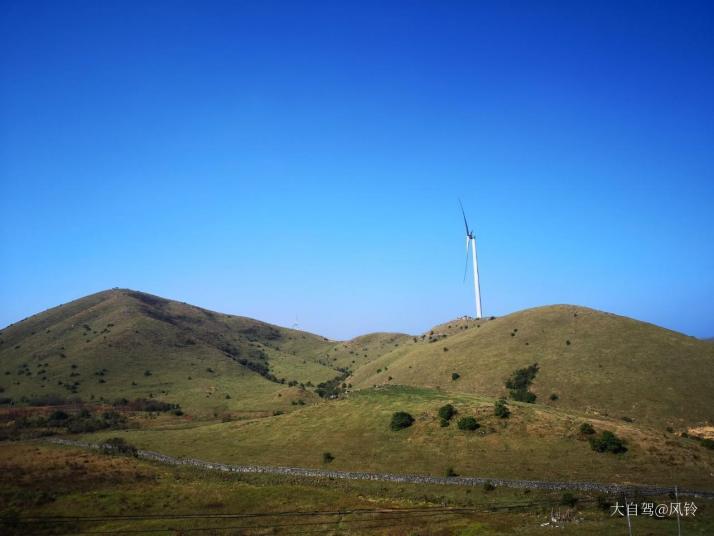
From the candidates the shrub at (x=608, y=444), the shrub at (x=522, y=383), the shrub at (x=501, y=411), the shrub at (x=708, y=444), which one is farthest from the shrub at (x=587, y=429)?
the shrub at (x=522, y=383)

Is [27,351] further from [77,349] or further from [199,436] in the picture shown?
[199,436]

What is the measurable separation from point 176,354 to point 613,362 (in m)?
153

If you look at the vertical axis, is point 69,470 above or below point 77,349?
below

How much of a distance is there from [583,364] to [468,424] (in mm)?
48629

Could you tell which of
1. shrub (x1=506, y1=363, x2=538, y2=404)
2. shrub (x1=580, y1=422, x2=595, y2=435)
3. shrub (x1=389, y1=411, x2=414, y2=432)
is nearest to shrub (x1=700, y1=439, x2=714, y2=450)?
shrub (x1=580, y1=422, x2=595, y2=435)

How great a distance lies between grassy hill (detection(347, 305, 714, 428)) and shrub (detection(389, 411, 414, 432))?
32498 mm

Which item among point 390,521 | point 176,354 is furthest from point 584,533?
point 176,354

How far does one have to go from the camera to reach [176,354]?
191875 millimetres

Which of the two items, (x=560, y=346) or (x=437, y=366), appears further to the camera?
(x=437, y=366)

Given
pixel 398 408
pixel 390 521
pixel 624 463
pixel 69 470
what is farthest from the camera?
pixel 398 408

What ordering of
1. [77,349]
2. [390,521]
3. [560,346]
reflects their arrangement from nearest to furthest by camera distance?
1. [390,521]
2. [560,346]
3. [77,349]

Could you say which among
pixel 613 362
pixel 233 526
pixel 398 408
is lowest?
pixel 233 526

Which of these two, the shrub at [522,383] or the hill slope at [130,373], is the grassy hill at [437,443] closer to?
the shrub at [522,383]

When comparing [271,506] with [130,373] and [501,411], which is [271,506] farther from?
[130,373]
